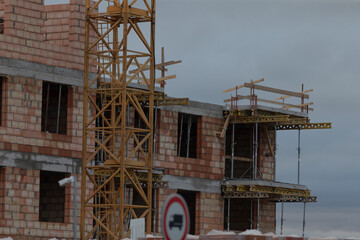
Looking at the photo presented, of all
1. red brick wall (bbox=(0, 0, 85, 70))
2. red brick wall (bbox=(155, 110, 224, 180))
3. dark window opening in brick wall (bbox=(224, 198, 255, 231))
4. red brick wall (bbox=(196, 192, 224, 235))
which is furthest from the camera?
dark window opening in brick wall (bbox=(224, 198, 255, 231))

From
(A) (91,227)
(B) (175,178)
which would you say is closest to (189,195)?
(B) (175,178)

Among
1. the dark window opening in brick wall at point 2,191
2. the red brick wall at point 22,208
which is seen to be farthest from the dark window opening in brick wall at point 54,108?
the dark window opening in brick wall at point 2,191

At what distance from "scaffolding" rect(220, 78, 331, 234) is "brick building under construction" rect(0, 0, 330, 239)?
0.08 m

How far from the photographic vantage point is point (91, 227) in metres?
49.6

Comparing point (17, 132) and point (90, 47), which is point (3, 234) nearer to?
point (17, 132)

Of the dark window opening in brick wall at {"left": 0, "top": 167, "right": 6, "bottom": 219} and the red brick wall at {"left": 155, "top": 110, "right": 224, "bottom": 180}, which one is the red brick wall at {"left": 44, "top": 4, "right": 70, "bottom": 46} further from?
the dark window opening in brick wall at {"left": 0, "top": 167, "right": 6, "bottom": 219}

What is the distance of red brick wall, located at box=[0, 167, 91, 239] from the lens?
148 ft

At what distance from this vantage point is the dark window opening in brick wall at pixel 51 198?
163 feet

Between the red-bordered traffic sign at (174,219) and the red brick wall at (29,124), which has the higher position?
the red brick wall at (29,124)

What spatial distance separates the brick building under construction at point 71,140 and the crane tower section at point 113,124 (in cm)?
79

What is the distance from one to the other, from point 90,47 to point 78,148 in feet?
18.8

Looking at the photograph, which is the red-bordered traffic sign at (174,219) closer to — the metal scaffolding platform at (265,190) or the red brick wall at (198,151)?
the red brick wall at (198,151)

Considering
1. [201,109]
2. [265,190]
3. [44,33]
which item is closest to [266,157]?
[265,190]

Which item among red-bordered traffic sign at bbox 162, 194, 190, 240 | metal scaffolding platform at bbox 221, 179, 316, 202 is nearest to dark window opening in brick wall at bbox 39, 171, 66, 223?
metal scaffolding platform at bbox 221, 179, 316, 202
